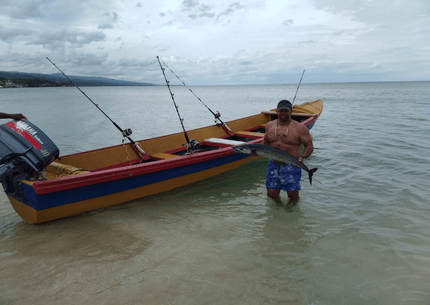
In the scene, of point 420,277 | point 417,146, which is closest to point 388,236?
point 420,277

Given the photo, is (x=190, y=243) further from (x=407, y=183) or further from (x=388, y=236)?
(x=407, y=183)

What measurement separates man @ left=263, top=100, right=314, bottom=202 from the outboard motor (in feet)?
13.4

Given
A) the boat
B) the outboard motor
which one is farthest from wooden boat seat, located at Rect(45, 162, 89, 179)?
the outboard motor

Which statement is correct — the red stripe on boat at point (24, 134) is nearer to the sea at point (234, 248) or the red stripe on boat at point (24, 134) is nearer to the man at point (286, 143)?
the sea at point (234, 248)

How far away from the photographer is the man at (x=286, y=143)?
15.2ft

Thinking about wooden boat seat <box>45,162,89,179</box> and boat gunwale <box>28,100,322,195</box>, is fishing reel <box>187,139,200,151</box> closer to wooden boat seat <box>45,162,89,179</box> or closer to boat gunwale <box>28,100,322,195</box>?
boat gunwale <box>28,100,322,195</box>

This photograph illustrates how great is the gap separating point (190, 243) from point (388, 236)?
3.36m

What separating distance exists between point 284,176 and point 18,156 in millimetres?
4577

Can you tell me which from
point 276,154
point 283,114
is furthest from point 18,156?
point 283,114

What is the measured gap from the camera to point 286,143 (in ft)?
15.5

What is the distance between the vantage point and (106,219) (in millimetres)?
5074

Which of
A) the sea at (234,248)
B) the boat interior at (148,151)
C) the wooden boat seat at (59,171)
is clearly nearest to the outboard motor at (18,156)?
the wooden boat seat at (59,171)

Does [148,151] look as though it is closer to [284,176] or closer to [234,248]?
[284,176]

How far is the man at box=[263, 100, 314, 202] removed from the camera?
15.2 ft
